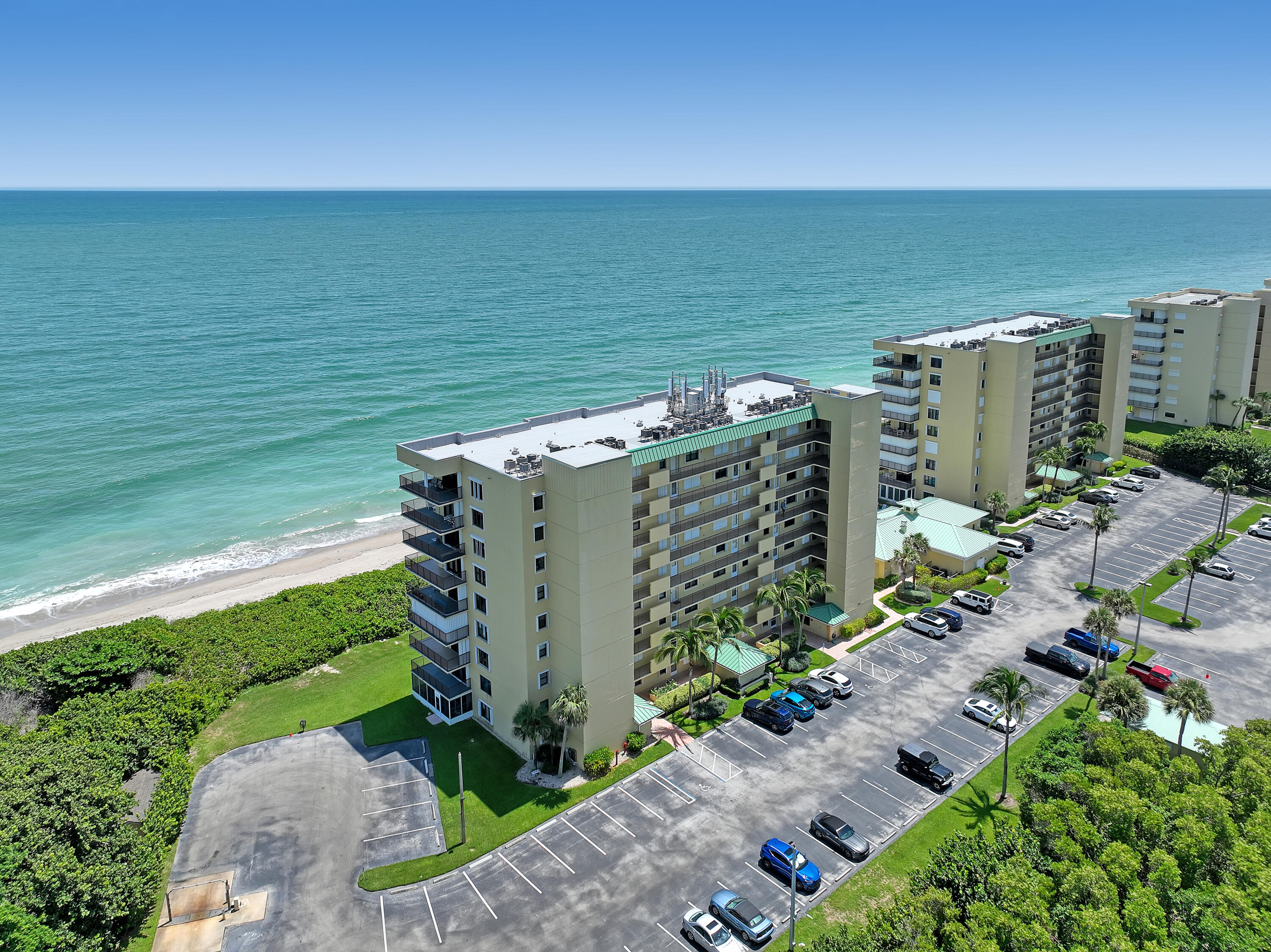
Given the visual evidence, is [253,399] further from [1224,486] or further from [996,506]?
[1224,486]

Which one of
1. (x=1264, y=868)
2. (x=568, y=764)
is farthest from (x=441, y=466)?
(x=1264, y=868)

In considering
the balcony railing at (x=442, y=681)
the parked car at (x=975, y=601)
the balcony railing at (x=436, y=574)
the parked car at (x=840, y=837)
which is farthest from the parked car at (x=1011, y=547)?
the balcony railing at (x=436, y=574)

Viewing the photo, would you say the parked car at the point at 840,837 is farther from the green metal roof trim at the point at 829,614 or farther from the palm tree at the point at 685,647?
the green metal roof trim at the point at 829,614

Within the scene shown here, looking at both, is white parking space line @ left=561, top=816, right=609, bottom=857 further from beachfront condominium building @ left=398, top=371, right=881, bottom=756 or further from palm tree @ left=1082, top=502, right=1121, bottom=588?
palm tree @ left=1082, top=502, right=1121, bottom=588

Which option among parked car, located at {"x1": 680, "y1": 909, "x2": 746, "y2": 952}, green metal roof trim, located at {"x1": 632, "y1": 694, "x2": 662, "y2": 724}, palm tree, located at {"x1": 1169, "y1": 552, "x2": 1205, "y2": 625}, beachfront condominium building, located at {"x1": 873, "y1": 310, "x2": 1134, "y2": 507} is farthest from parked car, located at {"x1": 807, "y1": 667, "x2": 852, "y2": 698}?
palm tree, located at {"x1": 1169, "y1": 552, "x2": 1205, "y2": 625}

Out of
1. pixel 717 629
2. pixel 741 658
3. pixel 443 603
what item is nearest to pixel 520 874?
pixel 443 603

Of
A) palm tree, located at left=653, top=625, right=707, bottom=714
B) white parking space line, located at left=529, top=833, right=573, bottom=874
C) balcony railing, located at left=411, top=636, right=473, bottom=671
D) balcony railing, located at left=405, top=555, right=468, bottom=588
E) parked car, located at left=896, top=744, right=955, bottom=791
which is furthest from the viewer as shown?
balcony railing, located at left=411, top=636, right=473, bottom=671
